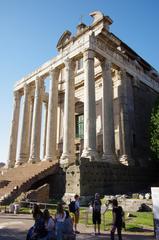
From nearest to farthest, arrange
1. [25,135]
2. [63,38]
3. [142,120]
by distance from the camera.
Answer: [142,120]
[25,135]
[63,38]

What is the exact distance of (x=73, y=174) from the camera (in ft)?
74.6

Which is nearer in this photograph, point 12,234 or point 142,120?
point 12,234

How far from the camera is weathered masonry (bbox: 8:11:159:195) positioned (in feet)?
86.1

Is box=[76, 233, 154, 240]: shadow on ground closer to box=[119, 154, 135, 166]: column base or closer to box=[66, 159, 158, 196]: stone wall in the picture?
box=[66, 159, 158, 196]: stone wall

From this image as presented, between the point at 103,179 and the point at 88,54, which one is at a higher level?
the point at 88,54

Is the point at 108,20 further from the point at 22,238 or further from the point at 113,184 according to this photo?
the point at 22,238

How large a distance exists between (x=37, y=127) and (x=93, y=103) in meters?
9.93

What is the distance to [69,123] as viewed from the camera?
26844mm

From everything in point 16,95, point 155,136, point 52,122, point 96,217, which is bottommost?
point 96,217

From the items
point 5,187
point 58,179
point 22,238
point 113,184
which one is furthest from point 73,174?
point 22,238

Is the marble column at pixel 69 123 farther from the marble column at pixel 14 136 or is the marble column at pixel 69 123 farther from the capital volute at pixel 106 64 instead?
the marble column at pixel 14 136

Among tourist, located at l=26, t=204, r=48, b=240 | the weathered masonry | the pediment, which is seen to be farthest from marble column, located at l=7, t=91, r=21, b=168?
tourist, located at l=26, t=204, r=48, b=240

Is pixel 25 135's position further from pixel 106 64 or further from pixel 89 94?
pixel 106 64

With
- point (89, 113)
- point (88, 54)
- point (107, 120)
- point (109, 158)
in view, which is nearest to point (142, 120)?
point (107, 120)
